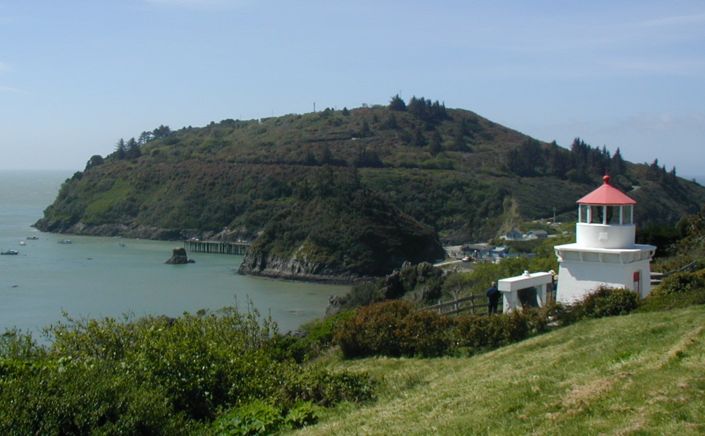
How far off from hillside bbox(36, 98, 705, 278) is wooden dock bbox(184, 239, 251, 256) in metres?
3.20

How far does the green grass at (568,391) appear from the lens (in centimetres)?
634

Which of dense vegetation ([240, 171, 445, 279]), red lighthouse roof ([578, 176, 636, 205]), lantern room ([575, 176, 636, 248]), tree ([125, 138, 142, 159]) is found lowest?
dense vegetation ([240, 171, 445, 279])

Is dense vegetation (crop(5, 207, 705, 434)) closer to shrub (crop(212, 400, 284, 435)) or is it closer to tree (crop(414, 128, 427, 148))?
shrub (crop(212, 400, 284, 435))

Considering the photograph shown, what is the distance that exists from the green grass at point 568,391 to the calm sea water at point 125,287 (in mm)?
25355

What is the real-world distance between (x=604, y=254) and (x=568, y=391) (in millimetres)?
9496

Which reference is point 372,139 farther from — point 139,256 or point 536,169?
point 139,256

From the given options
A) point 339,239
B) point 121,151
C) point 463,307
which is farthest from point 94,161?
point 463,307

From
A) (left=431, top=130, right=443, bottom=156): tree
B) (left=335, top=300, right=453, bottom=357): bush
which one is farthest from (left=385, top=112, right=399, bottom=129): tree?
(left=335, top=300, right=453, bottom=357): bush

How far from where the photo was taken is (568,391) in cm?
744

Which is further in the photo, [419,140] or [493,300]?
[419,140]

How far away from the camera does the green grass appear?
6.34 meters

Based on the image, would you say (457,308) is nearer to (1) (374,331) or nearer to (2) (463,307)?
(2) (463,307)

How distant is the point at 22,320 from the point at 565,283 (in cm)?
3537

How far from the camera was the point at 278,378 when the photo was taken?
10953 mm
